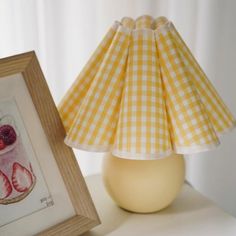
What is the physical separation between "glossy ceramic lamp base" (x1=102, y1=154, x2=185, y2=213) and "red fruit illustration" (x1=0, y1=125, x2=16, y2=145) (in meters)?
0.19

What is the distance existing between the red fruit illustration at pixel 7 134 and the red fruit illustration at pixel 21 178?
4 centimetres

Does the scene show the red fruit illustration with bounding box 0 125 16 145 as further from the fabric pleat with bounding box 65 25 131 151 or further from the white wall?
the white wall

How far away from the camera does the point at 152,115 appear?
0.70 meters

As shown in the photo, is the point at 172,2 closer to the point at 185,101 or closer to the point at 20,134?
the point at 185,101

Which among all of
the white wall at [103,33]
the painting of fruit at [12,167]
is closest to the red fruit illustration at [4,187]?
the painting of fruit at [12,167]

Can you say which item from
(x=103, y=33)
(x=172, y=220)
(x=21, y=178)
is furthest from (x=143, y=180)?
(x=103, y=33)

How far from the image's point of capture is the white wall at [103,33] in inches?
41.4

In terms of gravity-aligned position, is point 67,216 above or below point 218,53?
below

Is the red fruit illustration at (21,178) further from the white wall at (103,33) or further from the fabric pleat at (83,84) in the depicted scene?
the white wall at (103,33)

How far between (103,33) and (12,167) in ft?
1.89

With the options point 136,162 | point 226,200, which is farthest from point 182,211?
point 226,200

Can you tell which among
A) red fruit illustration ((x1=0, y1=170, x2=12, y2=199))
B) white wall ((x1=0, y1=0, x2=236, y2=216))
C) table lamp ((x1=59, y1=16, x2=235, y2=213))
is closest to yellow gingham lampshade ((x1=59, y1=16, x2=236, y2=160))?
table lamp ((x1=59, y1=16, x2=235, y2=213))

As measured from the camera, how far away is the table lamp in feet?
2.31

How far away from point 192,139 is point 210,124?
5 cm
